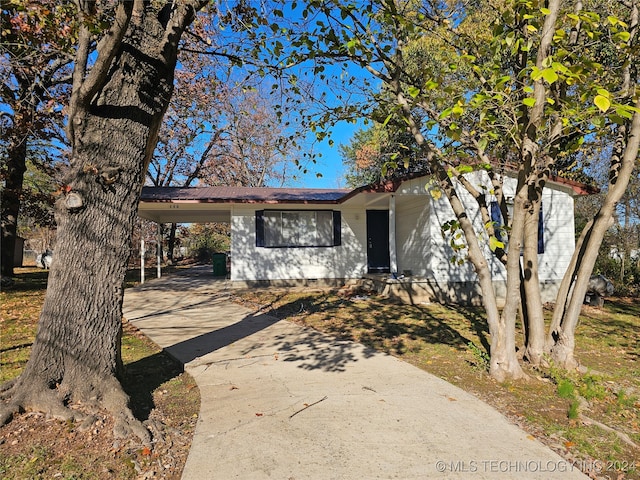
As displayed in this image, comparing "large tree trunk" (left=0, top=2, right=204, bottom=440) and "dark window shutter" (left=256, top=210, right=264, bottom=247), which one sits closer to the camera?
"large tree trunk" (left=0, top=2, right=204, bottom=440)

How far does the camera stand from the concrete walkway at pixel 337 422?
110 inches

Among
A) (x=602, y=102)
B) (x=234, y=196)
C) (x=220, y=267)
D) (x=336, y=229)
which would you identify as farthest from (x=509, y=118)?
(x=220, y=267)

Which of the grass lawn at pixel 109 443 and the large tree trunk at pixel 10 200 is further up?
the large tree trunk at pixel 10 200

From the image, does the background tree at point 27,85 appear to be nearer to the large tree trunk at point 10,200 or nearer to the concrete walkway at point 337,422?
the large tree trunk at point 10,200

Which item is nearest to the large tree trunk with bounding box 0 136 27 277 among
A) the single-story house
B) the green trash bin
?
the single-story house

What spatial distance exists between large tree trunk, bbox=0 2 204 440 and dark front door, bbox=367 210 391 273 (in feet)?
34.4

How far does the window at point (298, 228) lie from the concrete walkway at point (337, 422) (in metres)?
6.93

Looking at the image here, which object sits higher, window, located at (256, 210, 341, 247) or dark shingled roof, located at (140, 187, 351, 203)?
dark shingled roof, located at (140, 187, 351, 203)

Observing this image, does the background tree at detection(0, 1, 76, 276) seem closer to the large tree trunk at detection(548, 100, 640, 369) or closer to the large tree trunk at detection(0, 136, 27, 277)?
the large tree trunk at detection(0, 136, 27, 277)

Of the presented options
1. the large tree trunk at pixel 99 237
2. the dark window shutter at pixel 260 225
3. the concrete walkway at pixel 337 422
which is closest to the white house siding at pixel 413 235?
the dark window shutter at pixel 260 225

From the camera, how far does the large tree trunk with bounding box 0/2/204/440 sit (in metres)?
3.44

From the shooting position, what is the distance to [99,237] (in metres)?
3.61

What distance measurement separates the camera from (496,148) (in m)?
6.07

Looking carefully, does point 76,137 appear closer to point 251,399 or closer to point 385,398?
point 251,399
